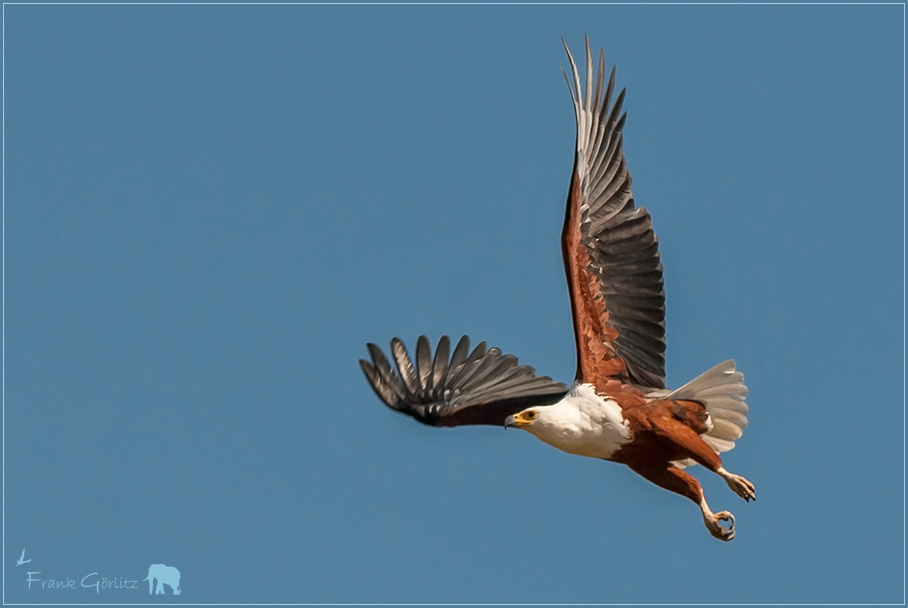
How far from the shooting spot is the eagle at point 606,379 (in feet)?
33.0

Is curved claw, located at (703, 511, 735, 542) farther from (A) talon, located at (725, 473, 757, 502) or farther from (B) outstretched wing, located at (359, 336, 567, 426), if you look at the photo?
(B) outstretched wing, located at (359, 336, 567, 426)

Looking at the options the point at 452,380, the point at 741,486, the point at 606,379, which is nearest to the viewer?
the point at 741,486

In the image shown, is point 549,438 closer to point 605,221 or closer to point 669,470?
point 669,470

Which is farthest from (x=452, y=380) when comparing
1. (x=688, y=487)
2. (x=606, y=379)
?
(x=688, y=487)

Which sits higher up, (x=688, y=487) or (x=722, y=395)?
(x=722, y=395)

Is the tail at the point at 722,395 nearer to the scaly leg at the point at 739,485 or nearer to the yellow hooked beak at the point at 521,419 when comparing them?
the scaly leg at the point at 739,485

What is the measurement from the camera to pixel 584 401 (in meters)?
10.2

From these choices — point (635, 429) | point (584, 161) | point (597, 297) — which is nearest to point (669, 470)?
point (635, 429)

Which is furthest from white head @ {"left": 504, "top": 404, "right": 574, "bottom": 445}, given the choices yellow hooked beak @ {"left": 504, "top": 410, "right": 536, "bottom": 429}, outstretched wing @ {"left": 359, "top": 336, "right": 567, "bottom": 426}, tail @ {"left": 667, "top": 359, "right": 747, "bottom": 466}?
outstretched wing @ {"left": 359, "top": 336, "right": 567, "bottom": 426}

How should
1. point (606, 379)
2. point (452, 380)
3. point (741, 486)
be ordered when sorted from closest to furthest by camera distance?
1. point (741, 486)
2. point (606, 379)
3. point (452, 380)

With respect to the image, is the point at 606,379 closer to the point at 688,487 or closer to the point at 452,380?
the point at 688,487

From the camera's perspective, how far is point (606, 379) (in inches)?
414

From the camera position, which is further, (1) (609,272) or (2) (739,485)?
(1) (609,272)

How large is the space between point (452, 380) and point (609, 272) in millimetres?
1838
